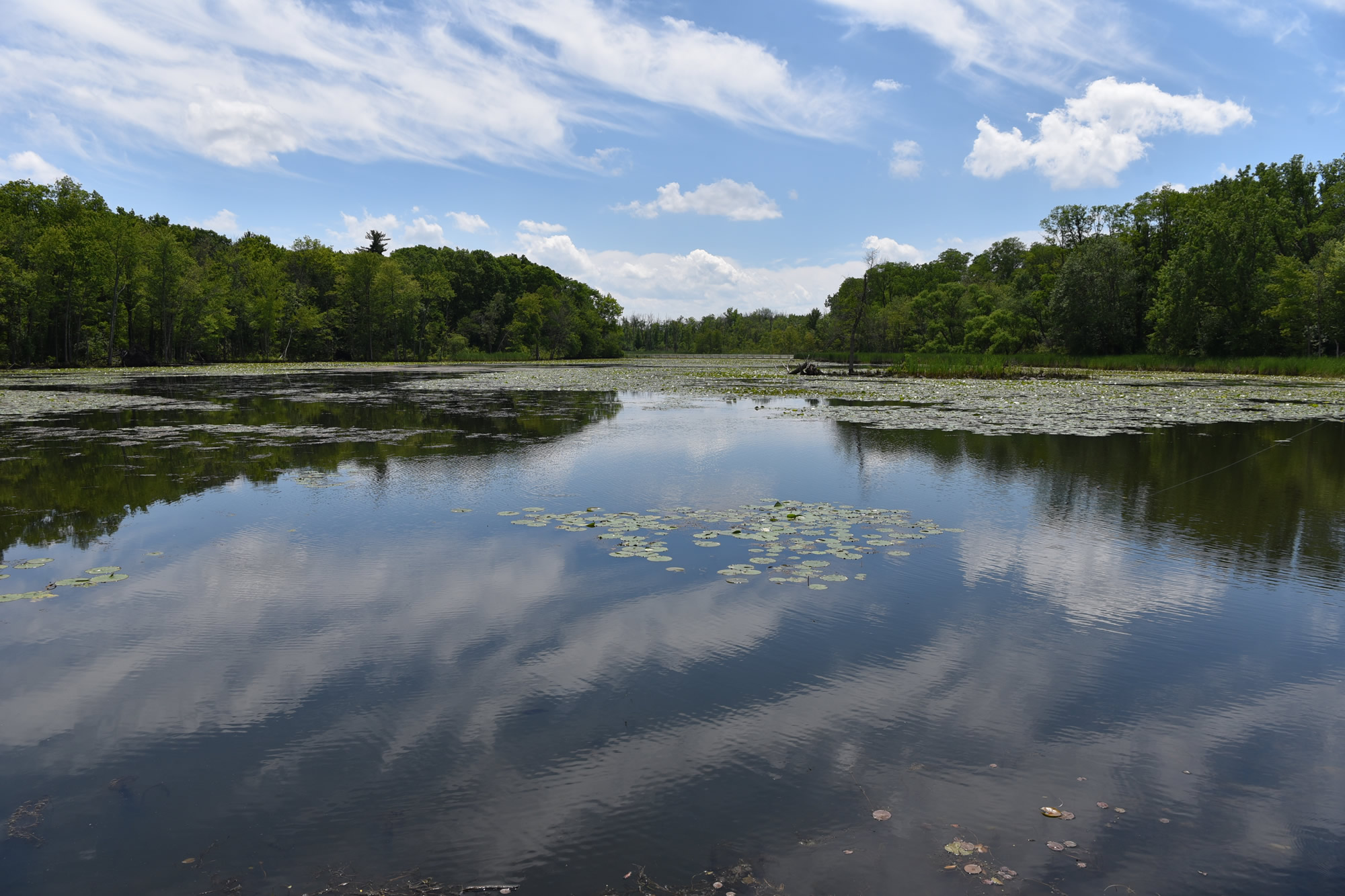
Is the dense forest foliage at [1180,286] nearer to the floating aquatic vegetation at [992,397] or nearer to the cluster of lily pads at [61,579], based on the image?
the floating aquatic vegetation at [992,397]

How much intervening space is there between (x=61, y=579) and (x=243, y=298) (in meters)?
73.8

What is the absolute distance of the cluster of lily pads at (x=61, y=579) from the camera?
6.88 meters

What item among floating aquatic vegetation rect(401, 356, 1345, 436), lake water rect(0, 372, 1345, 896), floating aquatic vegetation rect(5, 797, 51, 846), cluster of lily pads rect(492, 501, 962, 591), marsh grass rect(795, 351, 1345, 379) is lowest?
floating aquatic vegetation rect(5, 797, 51, 846)

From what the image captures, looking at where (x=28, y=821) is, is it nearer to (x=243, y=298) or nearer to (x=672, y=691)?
(x=672, y=691)

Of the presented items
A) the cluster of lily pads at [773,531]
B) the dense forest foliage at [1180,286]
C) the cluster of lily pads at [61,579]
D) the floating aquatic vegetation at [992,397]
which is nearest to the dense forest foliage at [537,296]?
the dense forest foliage at [1180,286]

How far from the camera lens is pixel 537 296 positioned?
4040 inches

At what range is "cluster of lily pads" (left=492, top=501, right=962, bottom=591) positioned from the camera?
780cm

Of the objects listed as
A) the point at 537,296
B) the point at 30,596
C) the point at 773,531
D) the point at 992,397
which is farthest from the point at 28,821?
the point at 537,296

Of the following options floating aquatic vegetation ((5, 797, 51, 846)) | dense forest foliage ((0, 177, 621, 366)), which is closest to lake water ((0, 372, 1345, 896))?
floating aquatic vegetation ((5, 797, 51, 846))

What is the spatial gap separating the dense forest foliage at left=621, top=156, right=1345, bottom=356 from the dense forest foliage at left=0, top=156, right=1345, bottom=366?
15 centimetres

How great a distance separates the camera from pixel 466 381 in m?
44.7

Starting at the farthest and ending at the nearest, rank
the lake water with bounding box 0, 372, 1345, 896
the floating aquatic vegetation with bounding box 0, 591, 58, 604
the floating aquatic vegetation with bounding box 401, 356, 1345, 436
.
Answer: the floating aquatic vegetation with bounding box 401, 356, 1345, 436 < the floating aquatic vegetation with bounding box 0, 591, 58, 604 < the lake water with bounding box 0, 372, 1345, 896

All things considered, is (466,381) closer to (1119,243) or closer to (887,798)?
(887,798)

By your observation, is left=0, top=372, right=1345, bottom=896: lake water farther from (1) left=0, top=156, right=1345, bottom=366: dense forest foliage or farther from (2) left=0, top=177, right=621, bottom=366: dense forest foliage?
(2) left=0, top=177, right=621, bottom=366: dense forest foliage
